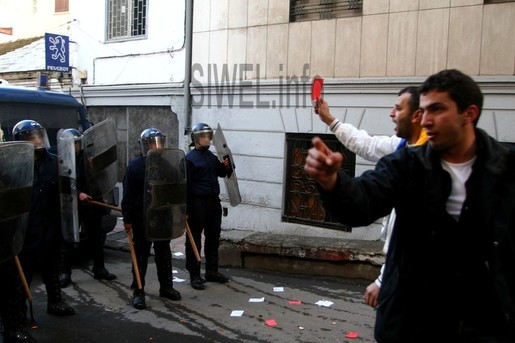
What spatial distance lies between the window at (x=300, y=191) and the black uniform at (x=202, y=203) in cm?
262

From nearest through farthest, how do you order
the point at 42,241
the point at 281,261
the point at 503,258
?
1. the point at 503,258
2. the point at 42,241
3. the point at 281,261

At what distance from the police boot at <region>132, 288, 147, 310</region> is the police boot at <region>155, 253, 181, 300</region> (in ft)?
1.03

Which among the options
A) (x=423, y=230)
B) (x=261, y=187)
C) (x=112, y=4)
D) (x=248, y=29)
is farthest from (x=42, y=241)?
(x=112, y=4)

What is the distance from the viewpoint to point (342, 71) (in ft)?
26.6

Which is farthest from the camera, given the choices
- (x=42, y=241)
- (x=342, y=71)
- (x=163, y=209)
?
(x=342, y=71)

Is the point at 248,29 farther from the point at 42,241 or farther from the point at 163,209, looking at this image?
the point at 42,241

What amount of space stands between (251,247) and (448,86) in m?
5.37

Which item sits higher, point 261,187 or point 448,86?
point 448,86

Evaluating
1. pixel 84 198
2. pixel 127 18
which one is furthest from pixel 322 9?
pixel 127 18

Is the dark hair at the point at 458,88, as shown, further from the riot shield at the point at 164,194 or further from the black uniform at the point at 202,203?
the black uniform at the point at 202,203

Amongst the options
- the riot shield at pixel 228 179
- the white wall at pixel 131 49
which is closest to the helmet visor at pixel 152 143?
the riot shield at pixel 228 179

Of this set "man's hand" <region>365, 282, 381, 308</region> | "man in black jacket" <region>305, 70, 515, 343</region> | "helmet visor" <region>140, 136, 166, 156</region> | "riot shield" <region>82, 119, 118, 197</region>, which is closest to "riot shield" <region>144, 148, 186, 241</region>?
"helmet visor" <region>140, 136, 166, 156</region>

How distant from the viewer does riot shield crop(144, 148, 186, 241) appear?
5371mm

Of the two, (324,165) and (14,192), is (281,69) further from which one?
(324,165)
